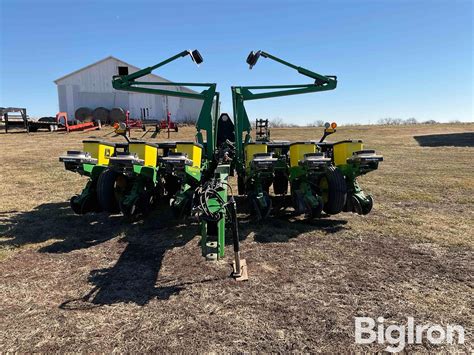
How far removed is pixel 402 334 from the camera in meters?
3.05

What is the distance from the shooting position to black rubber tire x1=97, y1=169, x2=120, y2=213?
5.91m

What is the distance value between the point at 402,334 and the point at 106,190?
183 inches

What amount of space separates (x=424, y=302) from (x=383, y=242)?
174cm

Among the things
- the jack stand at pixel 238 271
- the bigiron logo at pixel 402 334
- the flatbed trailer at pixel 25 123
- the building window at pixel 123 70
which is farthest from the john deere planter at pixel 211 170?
the building window at pixel 123 70

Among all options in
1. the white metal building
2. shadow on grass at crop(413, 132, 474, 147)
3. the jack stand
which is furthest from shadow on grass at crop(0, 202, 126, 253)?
the white metal building

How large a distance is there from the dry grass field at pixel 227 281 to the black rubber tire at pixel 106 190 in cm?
39

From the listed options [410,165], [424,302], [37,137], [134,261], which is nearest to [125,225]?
[134,261]

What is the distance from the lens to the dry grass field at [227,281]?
3031 mm

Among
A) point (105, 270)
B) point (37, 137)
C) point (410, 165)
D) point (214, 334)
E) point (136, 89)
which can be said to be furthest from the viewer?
point (37, 137)

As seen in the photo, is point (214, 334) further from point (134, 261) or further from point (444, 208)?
point (444, 208)

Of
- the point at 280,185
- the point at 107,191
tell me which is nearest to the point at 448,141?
the point at 280,185

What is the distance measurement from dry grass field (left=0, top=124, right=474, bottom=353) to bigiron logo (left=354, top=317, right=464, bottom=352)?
77 millimetres

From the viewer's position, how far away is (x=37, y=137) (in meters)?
23.6

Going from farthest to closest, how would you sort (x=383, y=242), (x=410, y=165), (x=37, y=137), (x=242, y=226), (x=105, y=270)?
(x=37, y=137), (x=410, y=165), (x=242, y=226), (x=383, y=242), (x=105, y=270)
